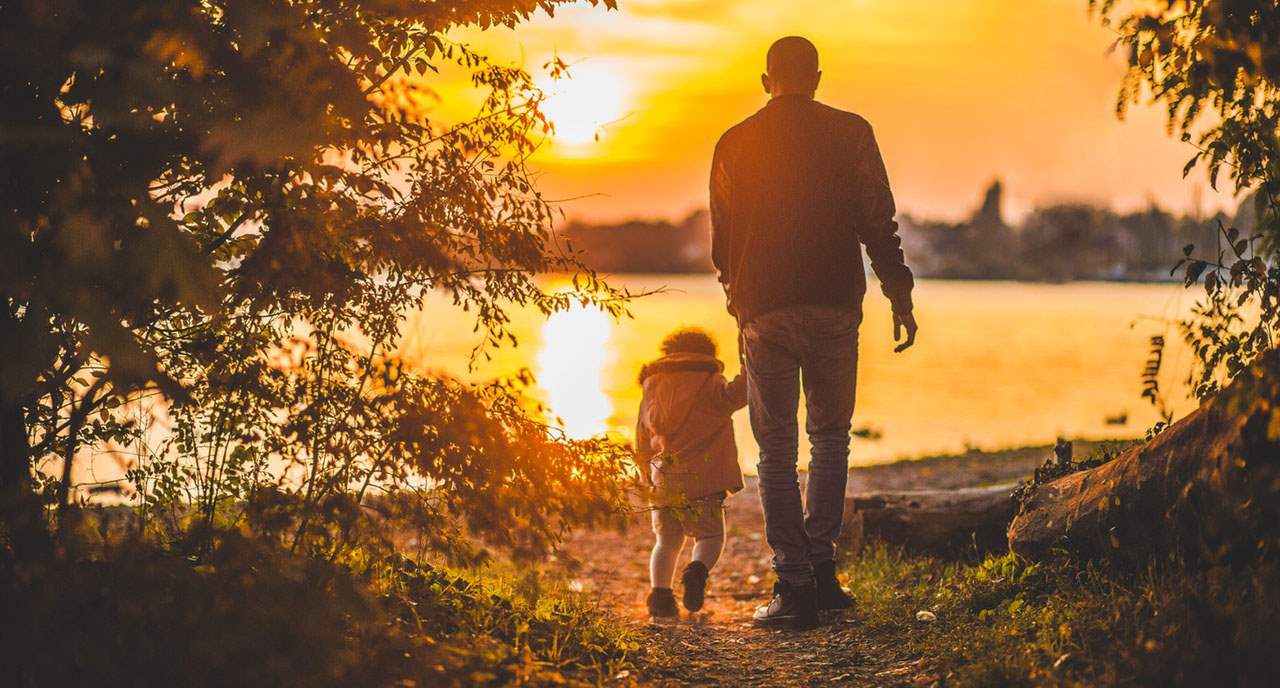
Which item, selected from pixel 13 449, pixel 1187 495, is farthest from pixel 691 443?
pixel 13 449

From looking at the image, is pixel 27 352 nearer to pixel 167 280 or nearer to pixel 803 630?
pixel 167 280

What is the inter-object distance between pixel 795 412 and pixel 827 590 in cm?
95

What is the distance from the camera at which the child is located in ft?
20.6

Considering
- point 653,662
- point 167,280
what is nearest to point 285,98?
point 167,280

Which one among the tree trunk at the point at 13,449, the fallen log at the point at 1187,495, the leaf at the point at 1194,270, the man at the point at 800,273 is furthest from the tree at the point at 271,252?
the leaf at the point at 1194,270

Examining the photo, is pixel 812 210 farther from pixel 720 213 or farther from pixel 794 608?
pixel 794 608

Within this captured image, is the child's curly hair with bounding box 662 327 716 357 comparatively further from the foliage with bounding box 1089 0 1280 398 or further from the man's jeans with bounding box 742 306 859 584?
the foliage with bounding box 1089 0 1280 398

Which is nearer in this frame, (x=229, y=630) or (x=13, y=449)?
(x=229, y=630)

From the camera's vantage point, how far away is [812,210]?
17.0 feet

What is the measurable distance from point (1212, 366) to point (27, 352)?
458 cm

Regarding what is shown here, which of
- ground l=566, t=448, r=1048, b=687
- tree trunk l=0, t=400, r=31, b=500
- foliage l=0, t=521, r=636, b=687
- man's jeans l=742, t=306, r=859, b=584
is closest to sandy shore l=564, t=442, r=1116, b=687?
ground l=566, t=448, r=1048, b=687

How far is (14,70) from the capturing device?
12.0 feet

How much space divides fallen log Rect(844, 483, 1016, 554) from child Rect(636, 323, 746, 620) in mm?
1242

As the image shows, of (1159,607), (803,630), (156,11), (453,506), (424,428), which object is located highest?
(156,11)
